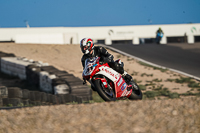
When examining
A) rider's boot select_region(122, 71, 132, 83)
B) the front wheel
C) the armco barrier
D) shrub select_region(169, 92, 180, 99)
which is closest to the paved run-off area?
the front wheel

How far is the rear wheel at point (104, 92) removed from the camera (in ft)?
21.9

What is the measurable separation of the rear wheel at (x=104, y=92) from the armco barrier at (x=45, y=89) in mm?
1963

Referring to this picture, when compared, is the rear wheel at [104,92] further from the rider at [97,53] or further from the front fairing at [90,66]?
the rider at [97,53]

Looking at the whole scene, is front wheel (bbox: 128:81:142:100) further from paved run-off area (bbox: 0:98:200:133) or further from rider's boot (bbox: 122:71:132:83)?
paved run-off area (bbox: 0:98:200:133)

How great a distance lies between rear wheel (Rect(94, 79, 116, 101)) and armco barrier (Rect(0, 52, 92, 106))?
1963mm

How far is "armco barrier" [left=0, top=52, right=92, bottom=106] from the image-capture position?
8.97 metres

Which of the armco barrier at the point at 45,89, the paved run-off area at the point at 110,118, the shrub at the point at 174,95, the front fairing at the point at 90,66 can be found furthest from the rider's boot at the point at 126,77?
the shrub at the point at 174,95

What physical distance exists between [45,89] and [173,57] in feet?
31.4

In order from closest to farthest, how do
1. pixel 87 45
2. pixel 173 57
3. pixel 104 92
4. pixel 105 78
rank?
pixel 104 92 < pixel 87 45 < pixel 105 78 < pixel 173 57

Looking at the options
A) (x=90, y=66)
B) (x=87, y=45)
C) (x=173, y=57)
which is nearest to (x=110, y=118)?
(x=90, y=66)

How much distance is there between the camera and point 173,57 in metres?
19.8

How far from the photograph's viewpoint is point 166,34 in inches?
1993

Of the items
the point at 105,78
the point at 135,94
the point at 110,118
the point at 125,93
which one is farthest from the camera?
the point at 135,94

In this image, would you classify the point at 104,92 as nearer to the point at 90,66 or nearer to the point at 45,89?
the point at 90,66
